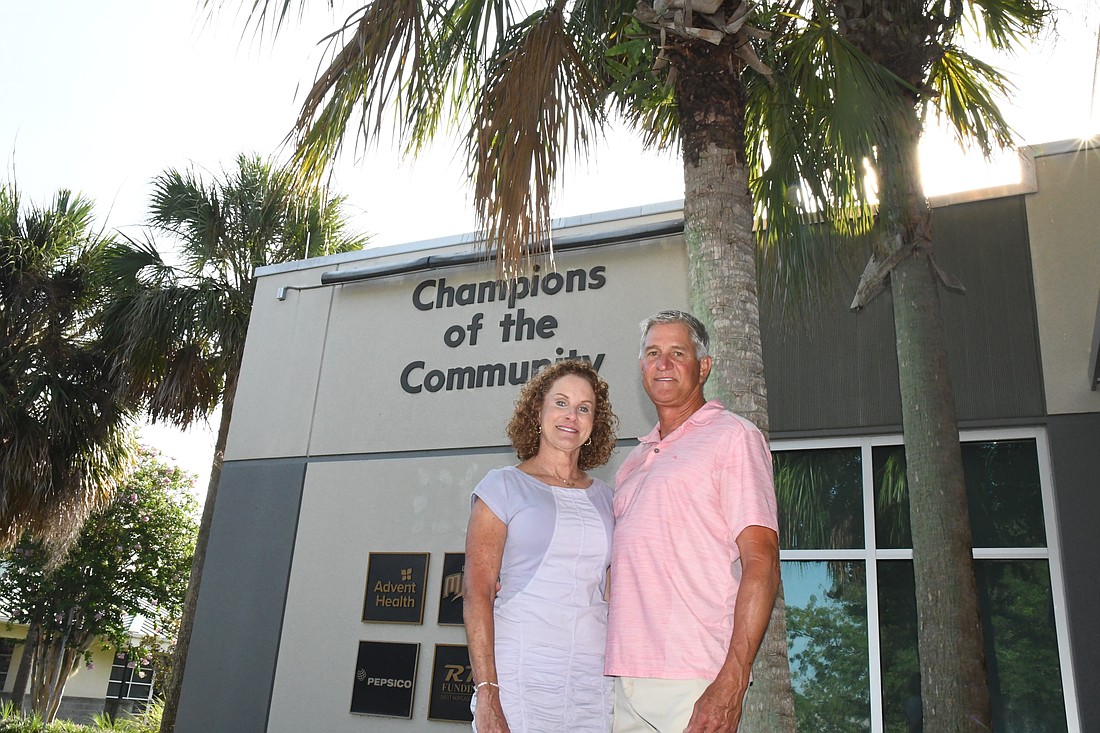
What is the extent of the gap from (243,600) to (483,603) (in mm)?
7623

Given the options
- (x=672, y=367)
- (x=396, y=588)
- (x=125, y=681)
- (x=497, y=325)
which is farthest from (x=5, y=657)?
(x=672, y=367)

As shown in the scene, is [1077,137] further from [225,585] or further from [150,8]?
[225,585]

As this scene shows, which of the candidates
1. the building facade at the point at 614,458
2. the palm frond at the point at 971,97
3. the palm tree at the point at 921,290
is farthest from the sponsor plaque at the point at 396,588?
the palm frond at the point at 971,97

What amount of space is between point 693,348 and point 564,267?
20.7 ft

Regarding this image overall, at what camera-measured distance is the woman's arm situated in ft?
7.88

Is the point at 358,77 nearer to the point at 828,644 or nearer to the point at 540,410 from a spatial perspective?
the point at 540,410

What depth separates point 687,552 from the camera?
2.43 metres

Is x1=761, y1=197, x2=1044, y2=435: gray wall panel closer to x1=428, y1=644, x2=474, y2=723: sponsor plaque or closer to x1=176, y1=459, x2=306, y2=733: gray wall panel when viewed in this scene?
x1=428, y1=644, x2=474, y2=723: sponsor plaque

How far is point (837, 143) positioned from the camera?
4965mm

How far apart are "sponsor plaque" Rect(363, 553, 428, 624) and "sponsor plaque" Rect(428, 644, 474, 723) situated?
0.42 m

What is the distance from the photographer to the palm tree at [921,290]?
5023 millimetres

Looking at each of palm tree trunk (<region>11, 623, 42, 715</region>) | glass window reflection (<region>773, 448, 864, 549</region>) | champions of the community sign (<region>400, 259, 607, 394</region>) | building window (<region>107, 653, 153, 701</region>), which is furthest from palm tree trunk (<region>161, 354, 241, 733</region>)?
building window (<region>107, 653, 153, 701</region>)

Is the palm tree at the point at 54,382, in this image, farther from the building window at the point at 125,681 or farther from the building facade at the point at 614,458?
the building window at the point at 125,681

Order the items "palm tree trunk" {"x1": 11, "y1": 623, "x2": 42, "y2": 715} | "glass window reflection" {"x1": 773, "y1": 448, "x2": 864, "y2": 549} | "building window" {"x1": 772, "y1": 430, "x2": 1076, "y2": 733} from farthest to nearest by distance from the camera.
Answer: "palm tree trunk" {"x1": 11, "y1": 623, "x2": 42, "y2": 715} < "glass window reflection" {"x1": 773, "y1": 448, "x2": 864, "y2": 549} < "building window" {"x1": 772, "y1": 430, "x2": 1076, "y2": 733}
